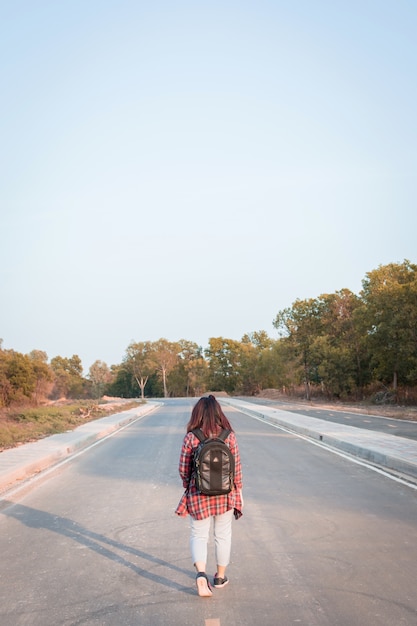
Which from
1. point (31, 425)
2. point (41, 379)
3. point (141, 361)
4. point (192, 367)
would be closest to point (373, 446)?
point (31, 425)

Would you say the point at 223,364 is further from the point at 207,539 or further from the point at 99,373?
the point at 207,539

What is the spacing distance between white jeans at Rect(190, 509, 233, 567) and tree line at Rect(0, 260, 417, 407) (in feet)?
135

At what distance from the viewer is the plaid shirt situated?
537 centimetres

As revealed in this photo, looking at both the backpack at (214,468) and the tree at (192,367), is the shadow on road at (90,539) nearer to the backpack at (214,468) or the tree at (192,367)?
the backpack at (214,468)

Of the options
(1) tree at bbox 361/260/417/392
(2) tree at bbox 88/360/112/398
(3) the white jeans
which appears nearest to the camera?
(3) the white jeans

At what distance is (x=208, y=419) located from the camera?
5406 mm

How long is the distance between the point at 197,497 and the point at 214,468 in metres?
0.32

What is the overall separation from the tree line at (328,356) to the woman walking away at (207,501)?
41.2 meters

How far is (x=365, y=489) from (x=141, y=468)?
5143 millimetres

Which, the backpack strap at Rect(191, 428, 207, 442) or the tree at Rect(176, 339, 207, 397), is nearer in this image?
the backpack strap at Rect(191, 428, 207, 442)

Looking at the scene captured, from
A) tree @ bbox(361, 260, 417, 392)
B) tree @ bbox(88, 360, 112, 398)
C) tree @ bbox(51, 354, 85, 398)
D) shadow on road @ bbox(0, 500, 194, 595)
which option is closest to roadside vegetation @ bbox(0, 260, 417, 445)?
tree @ bbox(361, 260, 417, 392)

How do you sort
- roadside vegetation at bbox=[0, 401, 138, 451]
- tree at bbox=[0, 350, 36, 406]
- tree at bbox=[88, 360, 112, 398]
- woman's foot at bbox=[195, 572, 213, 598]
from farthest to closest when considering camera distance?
tree at bbox=[88, 360, 112, 398], tree at bbox=[0, 350, 36, 406], roadside vegetation at bbox=[0, 401, 138, 451], woman's foot at bbox=[195, 572, 213, 598]

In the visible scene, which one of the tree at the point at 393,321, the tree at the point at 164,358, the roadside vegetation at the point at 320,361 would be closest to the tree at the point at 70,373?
the roadside vegetation at the point at 320,361

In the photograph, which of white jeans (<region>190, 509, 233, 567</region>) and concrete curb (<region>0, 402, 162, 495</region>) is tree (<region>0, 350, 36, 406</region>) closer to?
concrete curb (<region>0, 402, 162, 495</region>)
